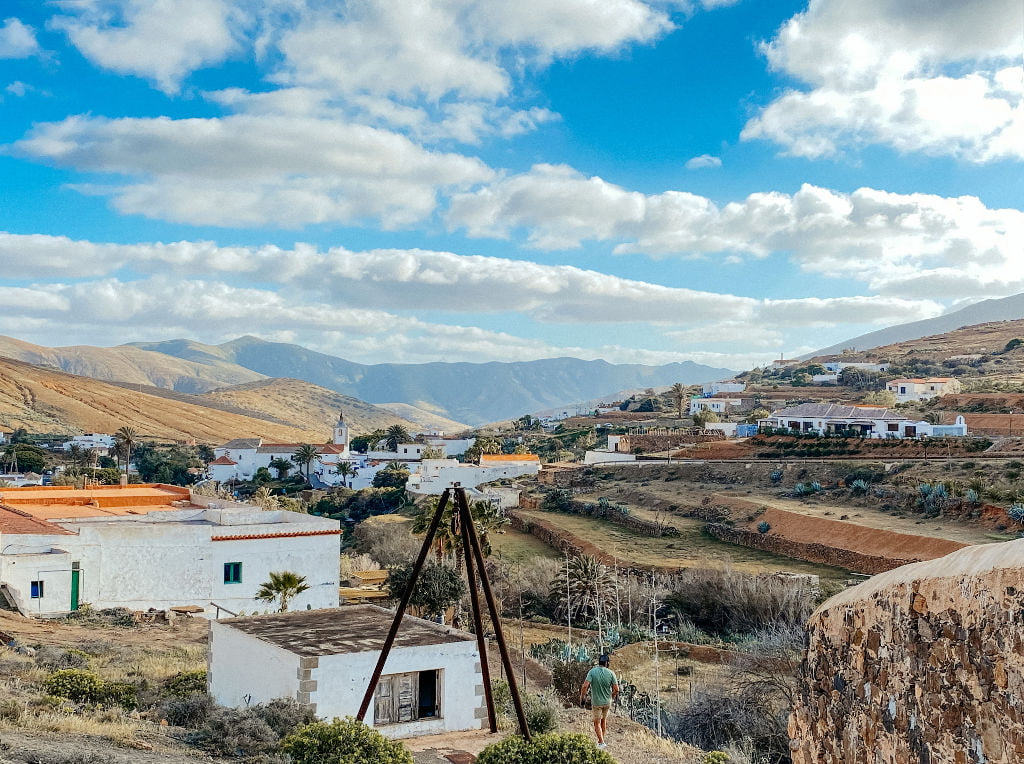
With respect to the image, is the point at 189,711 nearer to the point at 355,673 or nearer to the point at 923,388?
the point at 355,673

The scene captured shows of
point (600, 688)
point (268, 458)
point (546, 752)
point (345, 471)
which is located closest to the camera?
point (546, 752)

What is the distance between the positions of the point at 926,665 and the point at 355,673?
11491 millimetres

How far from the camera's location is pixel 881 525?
34.0 m

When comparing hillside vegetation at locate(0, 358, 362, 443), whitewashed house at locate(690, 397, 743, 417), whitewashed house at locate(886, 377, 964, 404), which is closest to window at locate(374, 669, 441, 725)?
whitewashed house at locate(886, 377, 964, 404)

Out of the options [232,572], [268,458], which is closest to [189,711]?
[232,572]

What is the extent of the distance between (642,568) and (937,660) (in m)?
30.6

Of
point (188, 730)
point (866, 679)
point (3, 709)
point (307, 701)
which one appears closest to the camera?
point (866, 679)

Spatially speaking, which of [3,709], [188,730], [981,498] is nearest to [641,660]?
[188,730]

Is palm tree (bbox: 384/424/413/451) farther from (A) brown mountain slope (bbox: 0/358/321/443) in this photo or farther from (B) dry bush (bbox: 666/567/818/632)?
(B) dry bush (bbox: 666/567/818/632)

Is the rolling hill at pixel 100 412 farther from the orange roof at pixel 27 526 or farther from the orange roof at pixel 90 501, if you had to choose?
the orange roof at pixel 27 526

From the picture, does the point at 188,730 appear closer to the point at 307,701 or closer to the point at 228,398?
the point at 307,701

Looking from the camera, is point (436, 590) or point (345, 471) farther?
point (345, 471)

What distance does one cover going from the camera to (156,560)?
23.9 m

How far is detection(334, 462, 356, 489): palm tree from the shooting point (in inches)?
2945
